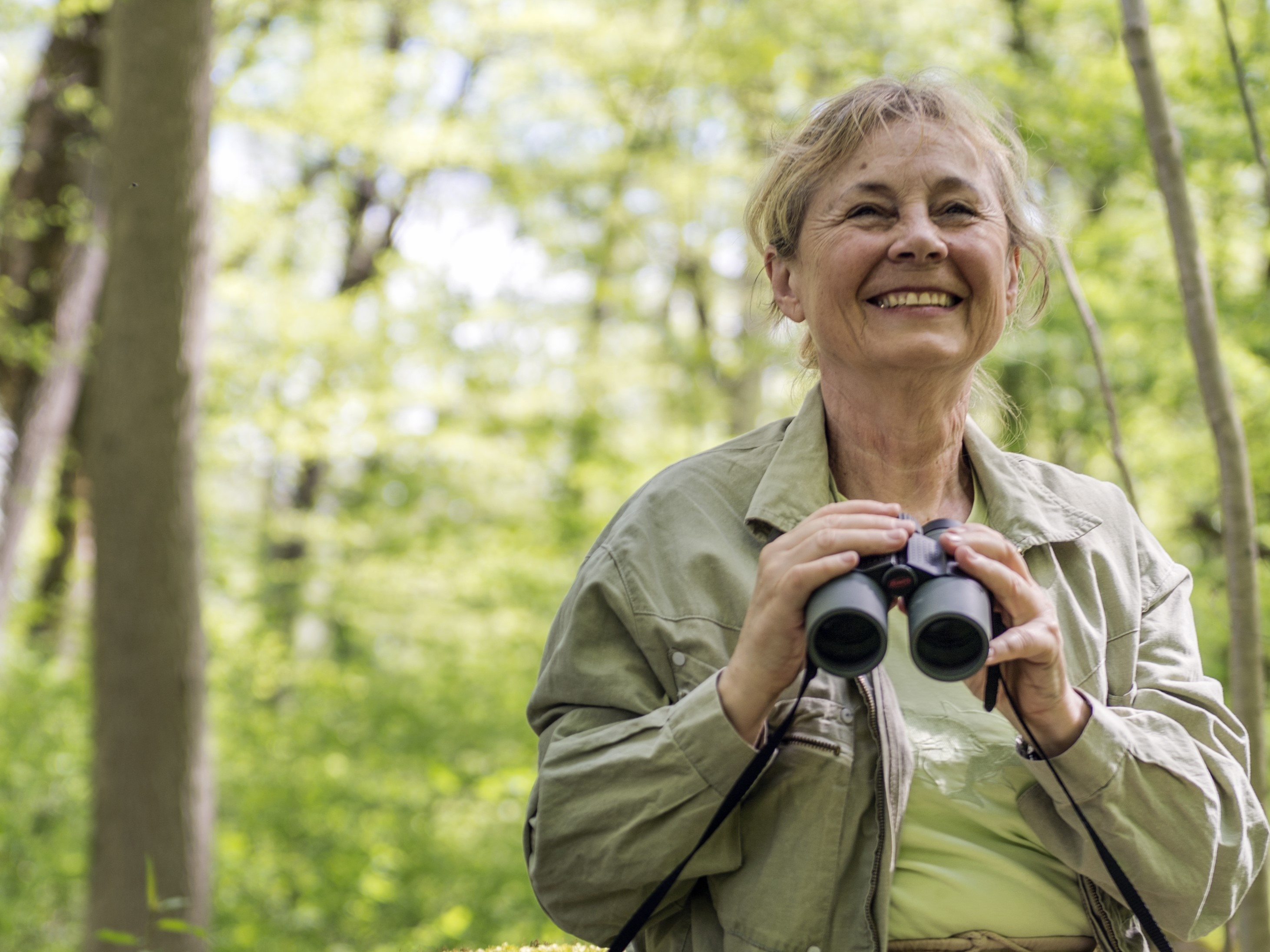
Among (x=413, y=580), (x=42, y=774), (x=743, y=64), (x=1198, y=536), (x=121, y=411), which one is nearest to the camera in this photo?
(x=121, y=411)

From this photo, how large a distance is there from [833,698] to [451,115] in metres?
12.0

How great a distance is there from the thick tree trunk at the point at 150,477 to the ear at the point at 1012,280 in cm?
335

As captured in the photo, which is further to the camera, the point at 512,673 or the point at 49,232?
the point at 512,673

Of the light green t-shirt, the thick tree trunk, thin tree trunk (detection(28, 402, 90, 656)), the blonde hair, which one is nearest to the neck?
the blonde hair

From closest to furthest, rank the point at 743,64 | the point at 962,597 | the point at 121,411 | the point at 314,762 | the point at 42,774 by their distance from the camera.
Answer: the point at 962,597 < the point at 121,411 < the point at 42,774 < the point at 314,762 < the point at 743,64

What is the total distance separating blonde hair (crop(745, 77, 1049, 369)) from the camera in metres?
1.89

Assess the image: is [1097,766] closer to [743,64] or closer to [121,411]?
[121,411]

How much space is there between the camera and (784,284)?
2.03m

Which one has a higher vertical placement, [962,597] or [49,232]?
[49,232]

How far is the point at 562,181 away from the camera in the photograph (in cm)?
1295

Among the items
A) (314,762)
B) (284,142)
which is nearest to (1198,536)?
(314,762)

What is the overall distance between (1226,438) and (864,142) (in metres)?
1.08

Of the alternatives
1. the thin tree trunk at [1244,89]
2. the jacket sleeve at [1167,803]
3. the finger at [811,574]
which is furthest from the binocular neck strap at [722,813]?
the thin tree trunk at [1244,89]

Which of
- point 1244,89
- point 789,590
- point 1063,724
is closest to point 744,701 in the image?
point 789,590
